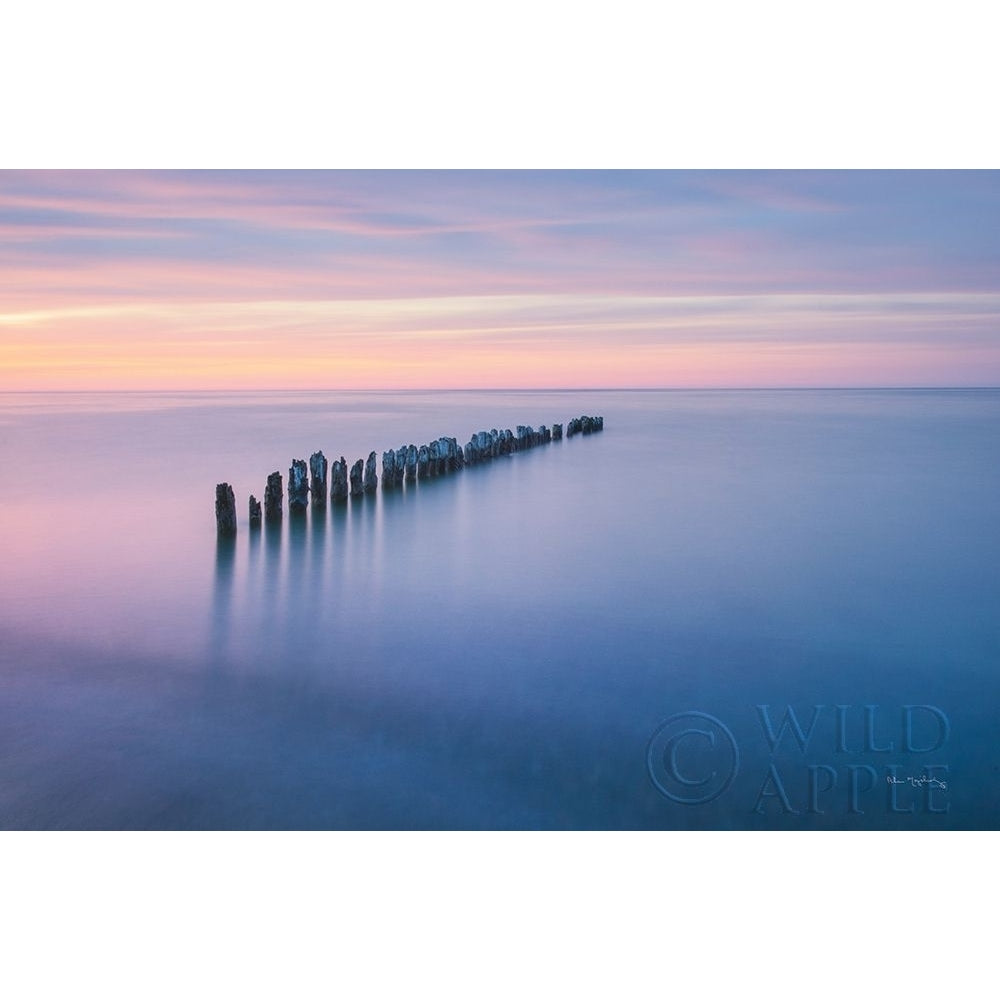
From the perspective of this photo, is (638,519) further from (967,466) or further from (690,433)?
(690,433)

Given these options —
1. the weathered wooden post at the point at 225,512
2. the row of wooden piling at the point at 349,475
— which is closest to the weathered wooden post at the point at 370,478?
the row of wooden piling at the point at 349,475

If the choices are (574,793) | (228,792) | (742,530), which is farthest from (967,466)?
(228,792)

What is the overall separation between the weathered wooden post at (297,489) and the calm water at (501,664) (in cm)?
17

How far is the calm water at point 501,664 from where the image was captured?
12.3ft

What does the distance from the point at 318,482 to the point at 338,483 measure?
0.26 metres

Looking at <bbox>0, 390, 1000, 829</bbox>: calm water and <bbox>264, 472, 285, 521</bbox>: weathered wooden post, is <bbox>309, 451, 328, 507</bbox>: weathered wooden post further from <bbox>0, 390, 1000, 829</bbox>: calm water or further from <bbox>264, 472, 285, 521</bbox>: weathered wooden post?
<bbox>264, 472, 285, 521</bbox>: weathered wooden post

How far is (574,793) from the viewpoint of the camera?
3.77m

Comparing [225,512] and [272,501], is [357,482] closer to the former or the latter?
[272,501]

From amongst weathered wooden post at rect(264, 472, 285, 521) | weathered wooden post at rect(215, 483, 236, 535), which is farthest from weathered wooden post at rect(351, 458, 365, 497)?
weathered wooden post at rect(215, 483, 236, 535)

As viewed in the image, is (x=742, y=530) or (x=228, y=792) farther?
(x=742, y=530)

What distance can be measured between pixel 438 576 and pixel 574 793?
320 centimetres

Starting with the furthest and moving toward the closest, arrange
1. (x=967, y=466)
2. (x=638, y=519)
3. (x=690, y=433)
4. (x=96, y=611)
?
(x=690, y=433) < (x=967, y=466) < (x=638, y=519) < (x=96, y=611)

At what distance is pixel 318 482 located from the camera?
9539mm
